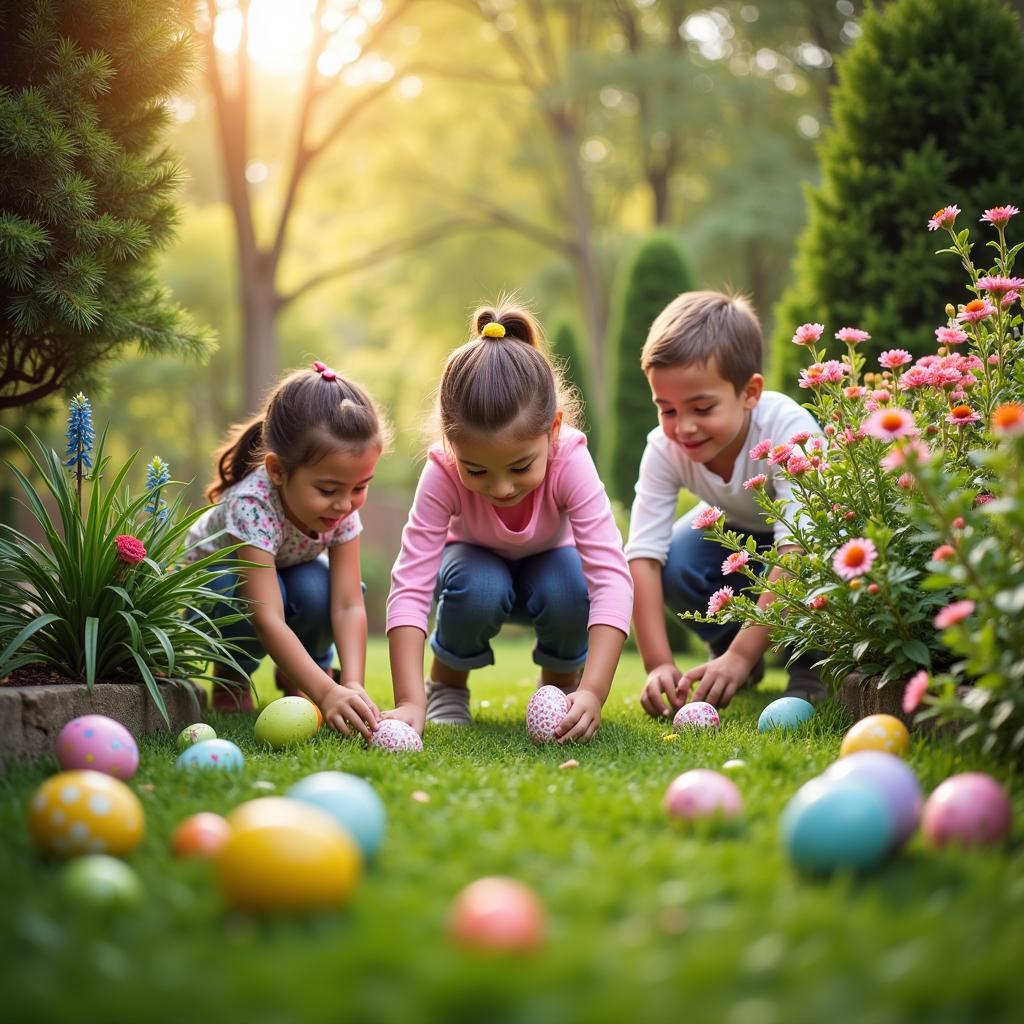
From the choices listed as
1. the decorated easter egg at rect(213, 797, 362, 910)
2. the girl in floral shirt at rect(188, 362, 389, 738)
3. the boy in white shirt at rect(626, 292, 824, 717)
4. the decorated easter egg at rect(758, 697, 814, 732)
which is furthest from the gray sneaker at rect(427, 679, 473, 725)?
the decorated easter egg at rect(213, 797, 362, 910)

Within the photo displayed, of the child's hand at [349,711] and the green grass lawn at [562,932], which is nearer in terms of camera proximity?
the green grass lawn at [562,932]

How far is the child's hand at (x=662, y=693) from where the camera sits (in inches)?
138

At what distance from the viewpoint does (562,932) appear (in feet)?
4.77

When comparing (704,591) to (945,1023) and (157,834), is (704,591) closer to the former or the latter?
(157,834)

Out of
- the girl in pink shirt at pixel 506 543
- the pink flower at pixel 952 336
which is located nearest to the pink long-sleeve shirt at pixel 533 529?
the girl in pink shirt at pixel 506 543

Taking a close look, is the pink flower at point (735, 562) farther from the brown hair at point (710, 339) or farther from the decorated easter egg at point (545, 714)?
the brown hair at point (710, 339)

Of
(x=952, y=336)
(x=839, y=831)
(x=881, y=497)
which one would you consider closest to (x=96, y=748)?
(x=839, y=831)

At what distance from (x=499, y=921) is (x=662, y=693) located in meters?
2.21

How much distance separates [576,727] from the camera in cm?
300

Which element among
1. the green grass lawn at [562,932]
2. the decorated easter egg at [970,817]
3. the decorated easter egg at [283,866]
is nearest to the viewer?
the green grass lawn at [562,932]

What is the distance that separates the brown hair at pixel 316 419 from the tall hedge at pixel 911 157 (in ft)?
9.03

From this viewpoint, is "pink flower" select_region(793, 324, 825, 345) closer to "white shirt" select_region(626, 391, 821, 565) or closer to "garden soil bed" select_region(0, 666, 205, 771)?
"white shirt" select_region(626, 391, 821, 565)

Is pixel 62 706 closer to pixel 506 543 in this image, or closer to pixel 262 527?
pixel 262 527

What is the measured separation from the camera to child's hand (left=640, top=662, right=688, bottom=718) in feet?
11.5
